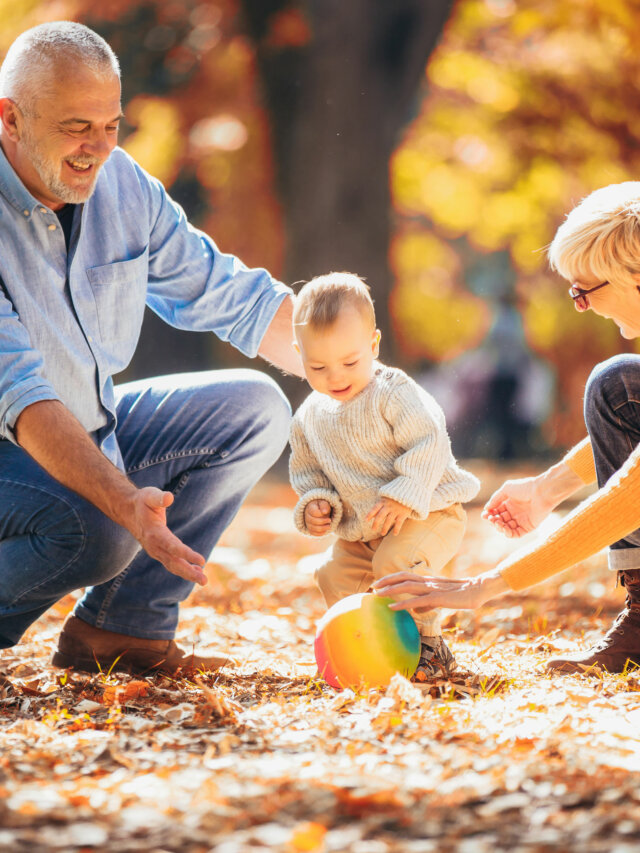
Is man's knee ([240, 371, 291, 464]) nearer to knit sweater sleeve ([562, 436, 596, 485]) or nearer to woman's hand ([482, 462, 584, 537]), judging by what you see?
woman's hand ([482, 462, 584, 537])

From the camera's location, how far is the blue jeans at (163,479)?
3.39 metres

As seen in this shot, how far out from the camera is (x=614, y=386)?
11.2 feet

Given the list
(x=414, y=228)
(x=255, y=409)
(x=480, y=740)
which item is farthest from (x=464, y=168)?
(x=480, y=740)

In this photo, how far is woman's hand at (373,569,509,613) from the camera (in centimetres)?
302

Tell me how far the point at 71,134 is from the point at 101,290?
0.54m

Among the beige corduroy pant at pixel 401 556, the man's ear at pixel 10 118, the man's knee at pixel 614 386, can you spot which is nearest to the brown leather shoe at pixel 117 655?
the beige corduroy pant at pixel 401 556

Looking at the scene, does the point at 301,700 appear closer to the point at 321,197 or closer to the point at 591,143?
the point at 321,197

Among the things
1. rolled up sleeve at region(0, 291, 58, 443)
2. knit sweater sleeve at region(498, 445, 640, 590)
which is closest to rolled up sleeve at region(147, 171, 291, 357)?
rolled up sleeve at region(0, 291, 58, 443)

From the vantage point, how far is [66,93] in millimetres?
3420

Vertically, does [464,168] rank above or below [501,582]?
above

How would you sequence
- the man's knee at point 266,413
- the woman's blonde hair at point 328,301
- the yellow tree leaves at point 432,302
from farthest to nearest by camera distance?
the yellow tree leaves at point 432,302 → the man's knee at point 266,413 → the woman's blonde hair at point 328,301

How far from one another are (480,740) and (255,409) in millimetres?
1609

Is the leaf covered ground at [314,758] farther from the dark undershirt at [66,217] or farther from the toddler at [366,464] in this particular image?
the dark undershirt at [66,217]

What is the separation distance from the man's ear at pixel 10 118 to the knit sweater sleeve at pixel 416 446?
60.5 inches
